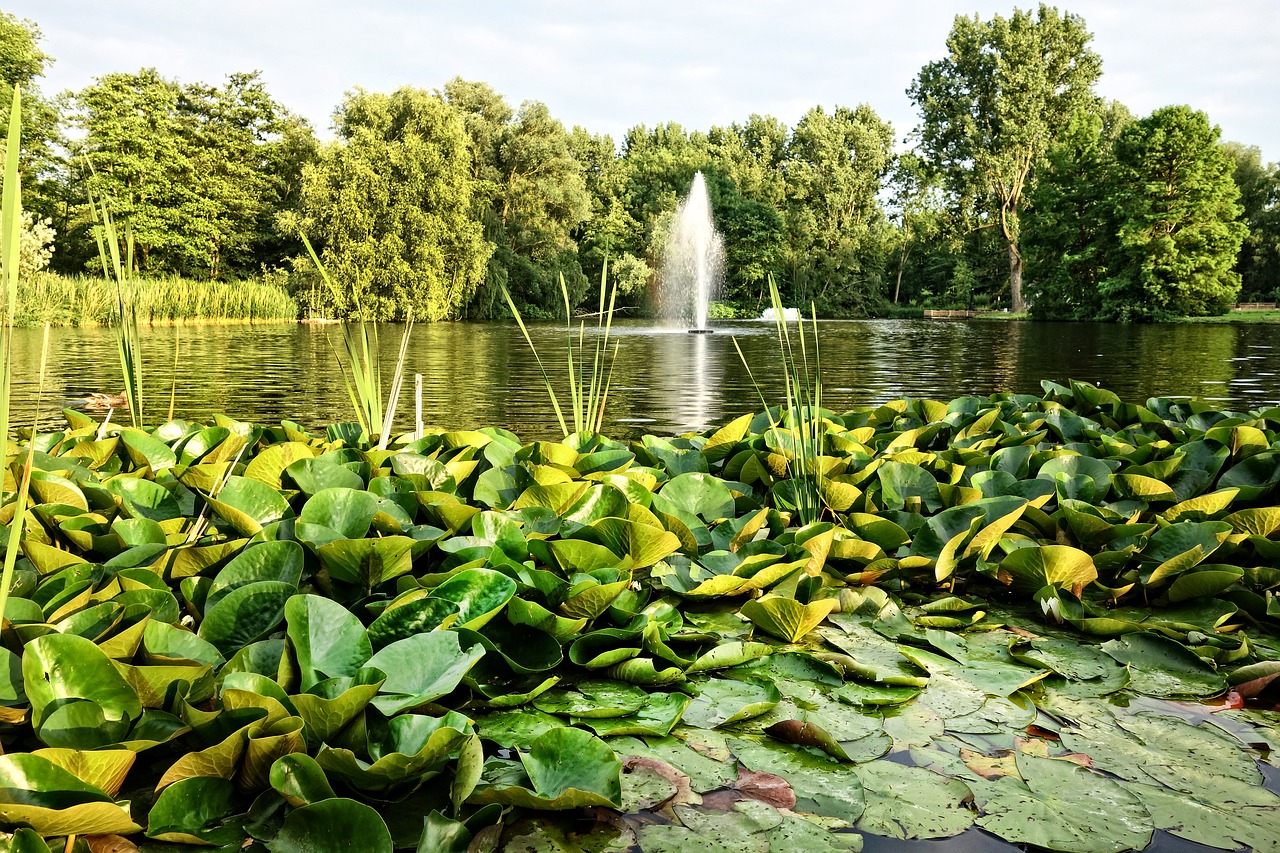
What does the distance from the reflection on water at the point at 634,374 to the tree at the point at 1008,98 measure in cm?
2134

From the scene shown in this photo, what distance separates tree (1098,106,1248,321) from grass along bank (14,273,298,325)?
28305 millimetres

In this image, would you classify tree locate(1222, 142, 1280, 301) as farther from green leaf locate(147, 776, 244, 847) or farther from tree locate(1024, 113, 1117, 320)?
green leaf locate(147, 776, 244, 847)

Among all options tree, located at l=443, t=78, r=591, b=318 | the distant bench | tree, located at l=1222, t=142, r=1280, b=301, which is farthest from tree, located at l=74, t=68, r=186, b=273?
tree, located at l=1222, t=142, r=1280, b=301

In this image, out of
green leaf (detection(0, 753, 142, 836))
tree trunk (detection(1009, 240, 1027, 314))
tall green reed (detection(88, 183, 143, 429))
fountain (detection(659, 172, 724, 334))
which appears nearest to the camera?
green leaf (detection(0, 753, 142, 836))

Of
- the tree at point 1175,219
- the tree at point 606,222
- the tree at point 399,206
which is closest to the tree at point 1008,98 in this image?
the tree at point 1175,219

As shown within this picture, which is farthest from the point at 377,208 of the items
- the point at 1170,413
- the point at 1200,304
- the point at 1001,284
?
the point at 1001,284

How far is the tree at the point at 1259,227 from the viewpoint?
41031 mm

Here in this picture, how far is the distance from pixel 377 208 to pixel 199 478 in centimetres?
2594

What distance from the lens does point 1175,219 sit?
1085 inches

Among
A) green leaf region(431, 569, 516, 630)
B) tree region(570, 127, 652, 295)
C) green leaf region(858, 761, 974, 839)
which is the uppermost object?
tree region(570, 127, 652, 295)

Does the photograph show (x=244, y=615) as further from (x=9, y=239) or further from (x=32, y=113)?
(x=32, y=113)

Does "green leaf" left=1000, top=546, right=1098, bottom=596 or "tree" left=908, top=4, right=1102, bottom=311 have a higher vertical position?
"tree" left=908, top=4, right=1102, bottom=311

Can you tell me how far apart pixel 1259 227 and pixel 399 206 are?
4335cm

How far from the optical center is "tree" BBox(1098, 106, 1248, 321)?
26.9 metres
